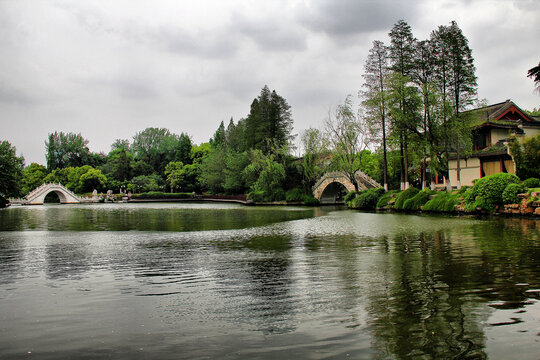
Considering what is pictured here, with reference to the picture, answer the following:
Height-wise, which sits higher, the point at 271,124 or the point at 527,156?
the point at 271,124

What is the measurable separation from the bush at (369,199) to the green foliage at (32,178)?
90004mm

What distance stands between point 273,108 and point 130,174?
5378cm

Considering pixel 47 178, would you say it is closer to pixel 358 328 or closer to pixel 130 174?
pixel 130 174

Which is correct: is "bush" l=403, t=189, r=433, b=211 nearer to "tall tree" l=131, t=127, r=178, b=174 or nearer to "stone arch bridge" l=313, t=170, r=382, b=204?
"stone arch bridge" l=313, t=170, r=382, b=204

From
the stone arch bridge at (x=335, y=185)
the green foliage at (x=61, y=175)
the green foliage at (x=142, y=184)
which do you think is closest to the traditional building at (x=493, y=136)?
the stone arch bridge at (x=335, y=185)

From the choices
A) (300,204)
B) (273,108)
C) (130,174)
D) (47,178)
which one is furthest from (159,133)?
(300,204)

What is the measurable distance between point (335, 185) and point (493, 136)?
2512 centimetres

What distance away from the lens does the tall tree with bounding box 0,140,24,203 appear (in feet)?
180

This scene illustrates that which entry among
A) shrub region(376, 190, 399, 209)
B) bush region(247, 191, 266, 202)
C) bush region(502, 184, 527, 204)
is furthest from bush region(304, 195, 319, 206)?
bush region(502, 184, 527, 204)

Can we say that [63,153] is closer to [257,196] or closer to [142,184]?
[142,184]

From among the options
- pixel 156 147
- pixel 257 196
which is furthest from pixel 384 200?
pixel 156 147

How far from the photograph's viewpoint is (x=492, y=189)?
27906 mm

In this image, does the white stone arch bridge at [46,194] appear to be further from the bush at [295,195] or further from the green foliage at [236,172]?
the bush at [295,195]

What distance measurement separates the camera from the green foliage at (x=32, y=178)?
10319cm
